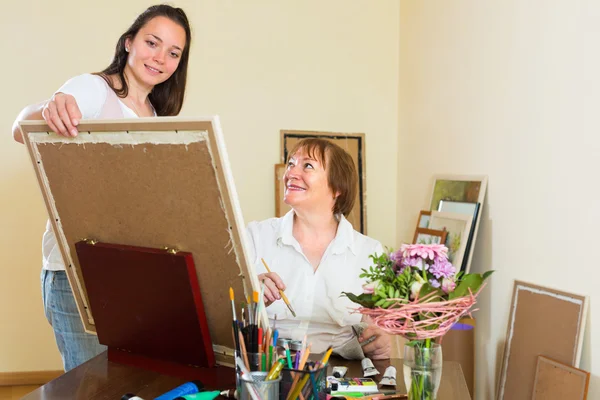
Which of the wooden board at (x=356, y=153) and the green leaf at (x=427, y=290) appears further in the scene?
the wooden board at (x=356, y=153)

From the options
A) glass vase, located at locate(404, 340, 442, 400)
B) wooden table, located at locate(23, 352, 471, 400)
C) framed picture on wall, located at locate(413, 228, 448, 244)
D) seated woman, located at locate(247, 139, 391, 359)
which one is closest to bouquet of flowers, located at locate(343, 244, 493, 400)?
glass vase, located at locate(404, 340, 442, 400)

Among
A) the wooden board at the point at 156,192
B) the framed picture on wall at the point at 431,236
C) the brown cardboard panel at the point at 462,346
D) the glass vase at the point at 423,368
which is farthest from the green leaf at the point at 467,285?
the framed picture on wall at the point at 431,236

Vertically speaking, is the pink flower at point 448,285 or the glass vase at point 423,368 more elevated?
the pink flower at point 448,285

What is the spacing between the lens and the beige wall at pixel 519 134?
6.52 ft

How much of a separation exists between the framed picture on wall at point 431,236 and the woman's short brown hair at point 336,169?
99 cm

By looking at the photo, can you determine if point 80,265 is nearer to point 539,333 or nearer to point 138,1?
point 539,333

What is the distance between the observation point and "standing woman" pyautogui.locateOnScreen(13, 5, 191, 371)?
1.58 meters

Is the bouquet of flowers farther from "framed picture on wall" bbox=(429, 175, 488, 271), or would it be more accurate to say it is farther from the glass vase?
"framed picture on wall" bbox=(429, 175, 488, 271)

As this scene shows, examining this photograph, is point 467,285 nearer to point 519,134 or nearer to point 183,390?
point 183,390

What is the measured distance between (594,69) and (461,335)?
3.98 ft

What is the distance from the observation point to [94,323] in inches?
58.6

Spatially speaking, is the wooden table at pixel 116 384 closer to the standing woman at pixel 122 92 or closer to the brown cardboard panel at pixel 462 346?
the standing woman at pixel 122 92

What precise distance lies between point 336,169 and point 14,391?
9.02 ft

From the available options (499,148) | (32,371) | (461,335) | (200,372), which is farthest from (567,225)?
(32,371)
